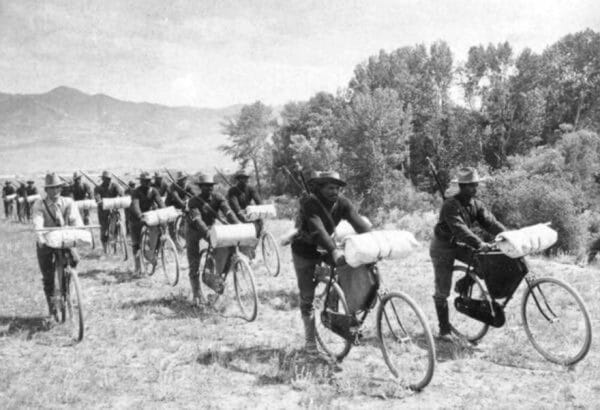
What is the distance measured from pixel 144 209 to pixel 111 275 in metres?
1.95

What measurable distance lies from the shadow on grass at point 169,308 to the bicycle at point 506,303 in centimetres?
426

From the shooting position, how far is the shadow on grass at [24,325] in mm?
7848

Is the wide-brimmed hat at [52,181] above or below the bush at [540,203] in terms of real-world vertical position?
above

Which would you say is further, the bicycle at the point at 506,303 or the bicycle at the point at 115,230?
the bicycle at the point at 115,230

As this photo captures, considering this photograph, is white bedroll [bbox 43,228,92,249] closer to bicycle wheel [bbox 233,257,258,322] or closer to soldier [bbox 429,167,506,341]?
bicycle wheel [bbox 233,257,258,322]

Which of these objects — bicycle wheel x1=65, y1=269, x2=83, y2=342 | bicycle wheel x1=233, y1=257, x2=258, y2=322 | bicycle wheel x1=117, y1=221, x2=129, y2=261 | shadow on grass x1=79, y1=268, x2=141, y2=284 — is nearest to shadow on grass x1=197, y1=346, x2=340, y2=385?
bicycle wheel x1=233, y1=257, x2=258, y2=322

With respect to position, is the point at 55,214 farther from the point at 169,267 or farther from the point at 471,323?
the point at 471,323

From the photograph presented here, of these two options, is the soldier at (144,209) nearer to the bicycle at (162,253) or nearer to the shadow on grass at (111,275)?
the bicycle at (162,253)

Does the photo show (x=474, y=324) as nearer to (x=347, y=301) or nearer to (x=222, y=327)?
(x=347, y=301)

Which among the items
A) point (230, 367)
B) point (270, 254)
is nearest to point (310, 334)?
point (230, 367)

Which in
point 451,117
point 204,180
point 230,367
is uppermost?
point 451,117

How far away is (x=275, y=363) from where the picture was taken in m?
6.42

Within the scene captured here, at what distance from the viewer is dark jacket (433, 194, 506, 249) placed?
6164mm

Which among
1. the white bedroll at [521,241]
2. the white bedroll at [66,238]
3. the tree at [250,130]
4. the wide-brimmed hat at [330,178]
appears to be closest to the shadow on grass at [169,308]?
the white bedroll at [66,238]
